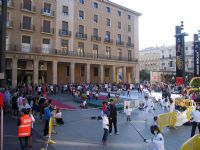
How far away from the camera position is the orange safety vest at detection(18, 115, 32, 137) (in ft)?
31.8

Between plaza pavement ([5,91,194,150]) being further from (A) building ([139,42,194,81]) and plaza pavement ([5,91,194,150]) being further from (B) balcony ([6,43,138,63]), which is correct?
(A) building ([139,42,194,81])

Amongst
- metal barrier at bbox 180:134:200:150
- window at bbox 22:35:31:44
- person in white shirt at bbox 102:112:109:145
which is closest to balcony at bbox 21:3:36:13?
window at bbox 22:35:31:44

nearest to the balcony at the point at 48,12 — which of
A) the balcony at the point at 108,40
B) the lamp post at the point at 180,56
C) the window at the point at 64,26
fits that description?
the window at the point at 64,26

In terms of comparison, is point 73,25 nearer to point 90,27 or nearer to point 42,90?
point 90,27

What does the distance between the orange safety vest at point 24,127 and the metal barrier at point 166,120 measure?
22.7ft

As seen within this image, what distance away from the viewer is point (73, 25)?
44781mm

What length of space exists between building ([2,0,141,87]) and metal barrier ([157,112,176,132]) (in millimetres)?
18352

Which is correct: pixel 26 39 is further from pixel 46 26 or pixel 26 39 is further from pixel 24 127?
pixel 24 127

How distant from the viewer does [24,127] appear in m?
9.74

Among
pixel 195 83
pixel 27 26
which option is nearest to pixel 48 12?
pixel 27 26

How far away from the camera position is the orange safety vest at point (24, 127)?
9.70m

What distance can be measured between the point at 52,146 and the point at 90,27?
38.1 metres

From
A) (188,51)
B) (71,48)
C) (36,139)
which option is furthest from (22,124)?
(188,51)

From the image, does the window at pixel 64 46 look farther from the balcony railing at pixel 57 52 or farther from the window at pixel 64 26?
the window at pixel 64 26
